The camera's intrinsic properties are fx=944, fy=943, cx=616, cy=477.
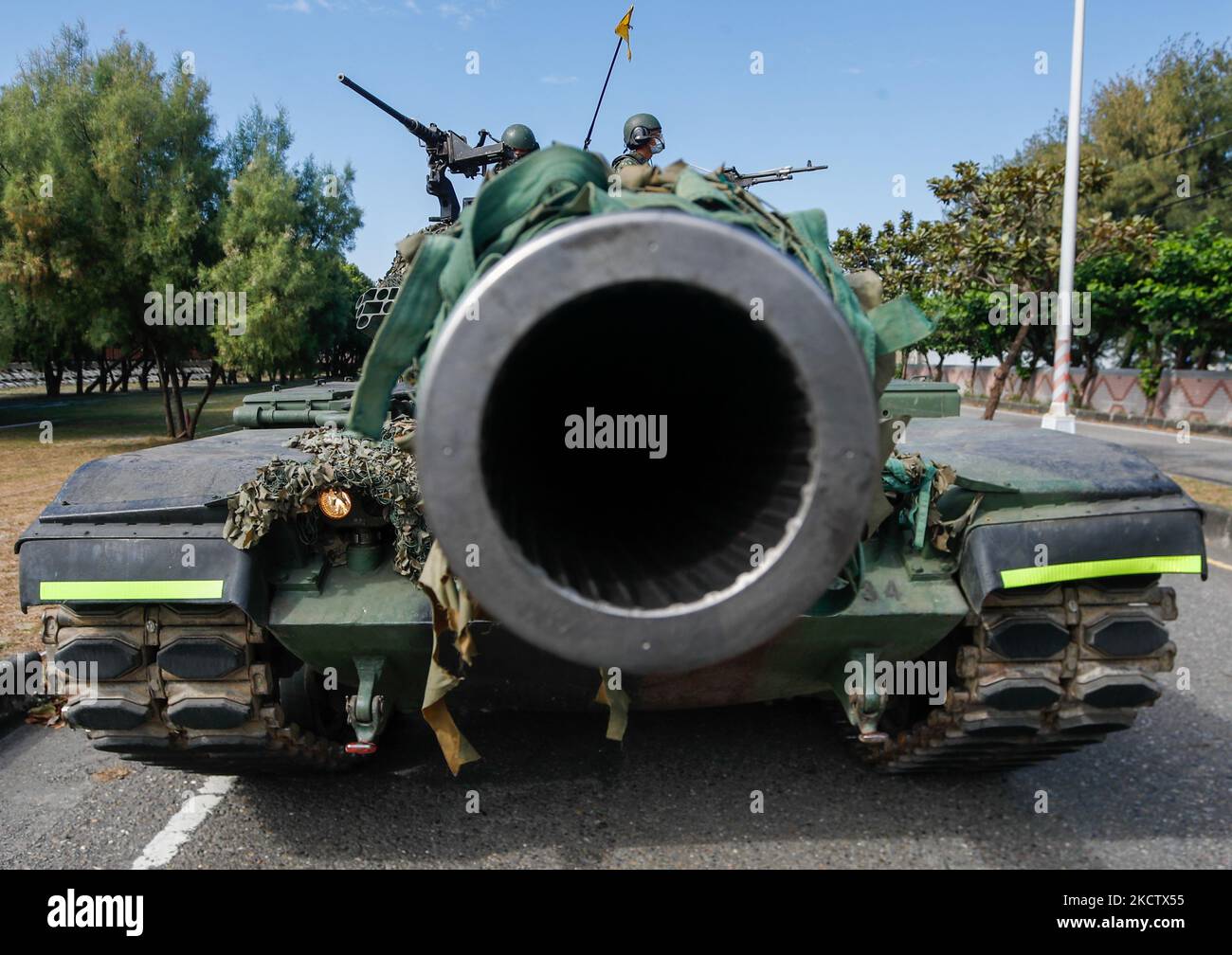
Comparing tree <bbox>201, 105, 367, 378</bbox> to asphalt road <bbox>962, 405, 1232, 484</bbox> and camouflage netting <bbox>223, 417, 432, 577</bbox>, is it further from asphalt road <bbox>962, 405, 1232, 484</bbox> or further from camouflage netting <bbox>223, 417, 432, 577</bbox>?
camouflage netting <bbox>223, 417, 432, 577</bbox>

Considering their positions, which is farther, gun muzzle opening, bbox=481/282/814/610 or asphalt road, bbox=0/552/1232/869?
asphalt road, bbox=0/552/1232/869

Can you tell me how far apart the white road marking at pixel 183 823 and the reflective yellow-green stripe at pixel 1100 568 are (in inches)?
108

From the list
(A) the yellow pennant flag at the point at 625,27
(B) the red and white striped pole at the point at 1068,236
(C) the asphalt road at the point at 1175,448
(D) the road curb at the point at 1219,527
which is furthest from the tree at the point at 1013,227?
(A) the yellow pennant flag at the point at 625,27

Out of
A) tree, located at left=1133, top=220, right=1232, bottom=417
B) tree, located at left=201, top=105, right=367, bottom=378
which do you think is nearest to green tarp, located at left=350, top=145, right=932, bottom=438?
tree, located at left=201, top=105, right=367, bottom=378

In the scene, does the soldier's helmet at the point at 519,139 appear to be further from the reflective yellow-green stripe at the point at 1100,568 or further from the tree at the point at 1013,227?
the tree at the point at 1013,227

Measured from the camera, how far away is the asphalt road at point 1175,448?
38.6ft

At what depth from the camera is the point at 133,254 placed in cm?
1611

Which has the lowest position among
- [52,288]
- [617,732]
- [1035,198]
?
[617,732]

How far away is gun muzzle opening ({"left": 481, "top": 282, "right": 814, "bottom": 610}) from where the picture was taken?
1613 millimetres

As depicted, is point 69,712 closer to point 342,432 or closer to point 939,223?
point 342,432

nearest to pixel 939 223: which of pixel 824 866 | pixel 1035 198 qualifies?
pixel 1035 198

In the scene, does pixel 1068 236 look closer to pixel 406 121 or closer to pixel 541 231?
pixel 406 121
